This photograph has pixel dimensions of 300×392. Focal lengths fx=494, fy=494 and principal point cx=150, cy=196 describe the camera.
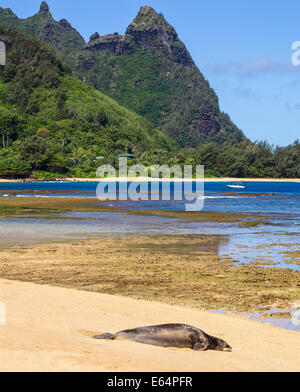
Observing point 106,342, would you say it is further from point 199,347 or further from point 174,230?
point 174,230

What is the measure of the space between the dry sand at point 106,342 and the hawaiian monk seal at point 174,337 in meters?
0.28

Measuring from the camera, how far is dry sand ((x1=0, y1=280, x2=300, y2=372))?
7.91m

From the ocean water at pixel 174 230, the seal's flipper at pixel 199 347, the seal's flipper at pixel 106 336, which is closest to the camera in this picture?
the seal's flipper at pixel 199 347

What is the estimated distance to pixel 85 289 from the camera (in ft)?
48.3

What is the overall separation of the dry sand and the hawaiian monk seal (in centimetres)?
28

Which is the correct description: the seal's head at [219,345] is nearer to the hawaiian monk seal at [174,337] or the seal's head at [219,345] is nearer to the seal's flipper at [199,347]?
the hawaiian monk seal at [174,337]

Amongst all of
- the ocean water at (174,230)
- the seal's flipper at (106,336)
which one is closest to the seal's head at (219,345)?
the seal's flipper at (106,336)

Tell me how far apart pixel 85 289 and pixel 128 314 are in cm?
316

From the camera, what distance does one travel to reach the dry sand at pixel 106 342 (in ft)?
26.0

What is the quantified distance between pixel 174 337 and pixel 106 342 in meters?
1.35

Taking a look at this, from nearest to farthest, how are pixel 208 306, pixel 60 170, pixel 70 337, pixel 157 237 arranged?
pixel 70 337
pixel 208 306
pixel 157 237
pixel 60 170

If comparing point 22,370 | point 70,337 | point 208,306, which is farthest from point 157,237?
point 22,370
